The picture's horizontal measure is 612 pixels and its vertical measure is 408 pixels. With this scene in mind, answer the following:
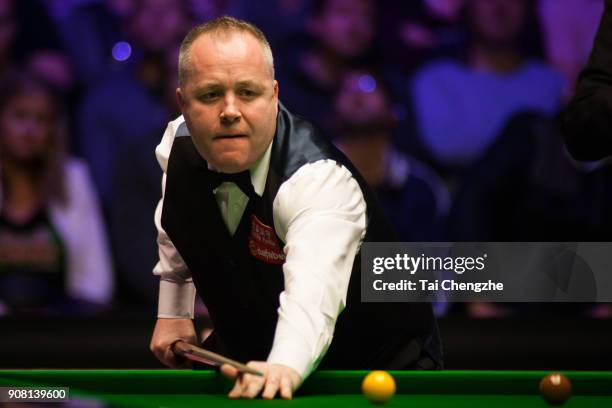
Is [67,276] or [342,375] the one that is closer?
[342,375]

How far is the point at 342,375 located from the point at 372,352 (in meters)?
0.54

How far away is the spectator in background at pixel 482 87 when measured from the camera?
5266mm

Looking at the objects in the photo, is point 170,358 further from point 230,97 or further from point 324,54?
point 324,54

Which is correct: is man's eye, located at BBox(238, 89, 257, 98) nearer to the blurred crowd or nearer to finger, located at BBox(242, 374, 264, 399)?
finger, located at BBox(242, 374, 264, 399)

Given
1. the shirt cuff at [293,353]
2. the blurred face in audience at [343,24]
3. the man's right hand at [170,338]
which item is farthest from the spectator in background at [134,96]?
the shirt cuff at [293,353]

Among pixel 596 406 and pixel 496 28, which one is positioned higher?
pixel 496 28

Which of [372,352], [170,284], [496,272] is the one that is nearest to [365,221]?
[372,352]

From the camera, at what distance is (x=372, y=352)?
2.65 m

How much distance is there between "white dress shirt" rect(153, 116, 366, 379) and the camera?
82.1 inches

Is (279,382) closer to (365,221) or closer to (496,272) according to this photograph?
(365,221)

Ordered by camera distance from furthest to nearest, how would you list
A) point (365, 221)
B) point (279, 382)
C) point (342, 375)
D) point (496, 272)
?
point (496, 272) → point (365, 221) → point (342, 375) → point (279, 382)

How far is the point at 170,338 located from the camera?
9.21ft

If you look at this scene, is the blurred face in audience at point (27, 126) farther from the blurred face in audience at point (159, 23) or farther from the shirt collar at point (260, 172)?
the shirt collar at point (260, 172)

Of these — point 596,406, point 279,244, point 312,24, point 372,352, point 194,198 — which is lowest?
point 596,406
